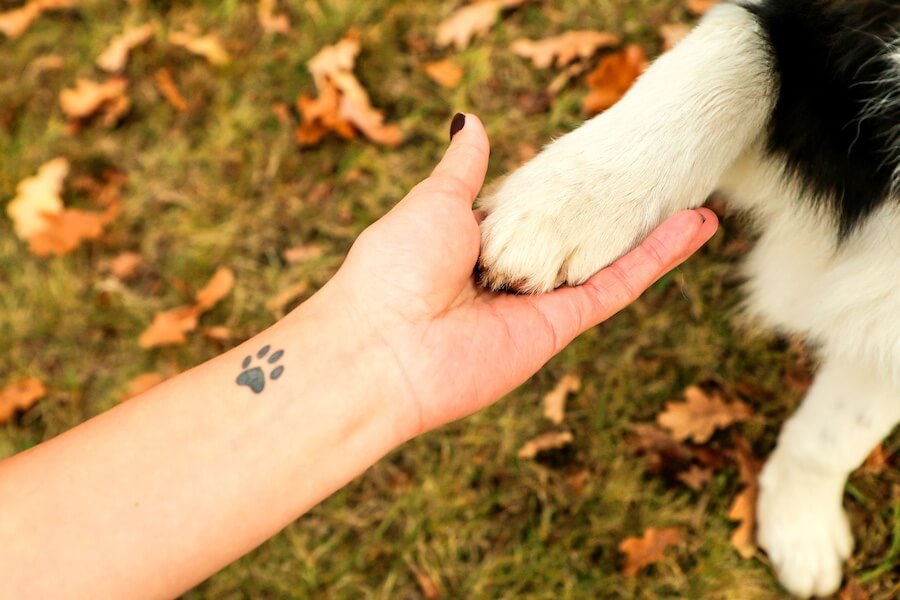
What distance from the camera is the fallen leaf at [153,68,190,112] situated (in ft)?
11.4

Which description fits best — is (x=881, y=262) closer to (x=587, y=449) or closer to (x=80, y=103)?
(x=587, y=449)

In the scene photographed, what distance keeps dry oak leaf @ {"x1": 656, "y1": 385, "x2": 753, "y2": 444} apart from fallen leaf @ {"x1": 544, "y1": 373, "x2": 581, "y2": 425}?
309 millimetres

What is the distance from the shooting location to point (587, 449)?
2.57 metres

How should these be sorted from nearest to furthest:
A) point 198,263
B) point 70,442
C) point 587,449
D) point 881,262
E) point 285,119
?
point 881,262, point 70,442, point 587,449, point 198,263, point 285,119

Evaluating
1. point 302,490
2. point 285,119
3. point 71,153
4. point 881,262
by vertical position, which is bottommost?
point 881,262

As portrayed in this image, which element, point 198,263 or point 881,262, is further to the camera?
point 198,263

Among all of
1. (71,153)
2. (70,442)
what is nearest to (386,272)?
(70,442)

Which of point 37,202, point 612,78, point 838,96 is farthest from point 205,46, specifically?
point 838,96

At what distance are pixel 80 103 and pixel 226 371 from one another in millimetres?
2396

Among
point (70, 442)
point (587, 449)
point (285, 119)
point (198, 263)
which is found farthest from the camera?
point (285, 119)

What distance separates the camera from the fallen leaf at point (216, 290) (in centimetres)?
298

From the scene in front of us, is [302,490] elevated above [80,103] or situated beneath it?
situated beneath

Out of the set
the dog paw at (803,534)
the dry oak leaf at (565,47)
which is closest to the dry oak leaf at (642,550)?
the dog paw at (803,534)

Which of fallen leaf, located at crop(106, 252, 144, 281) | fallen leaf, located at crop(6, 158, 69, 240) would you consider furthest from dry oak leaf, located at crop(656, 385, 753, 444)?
fallen leaf, located at crop(6, 158, 69, 240)
